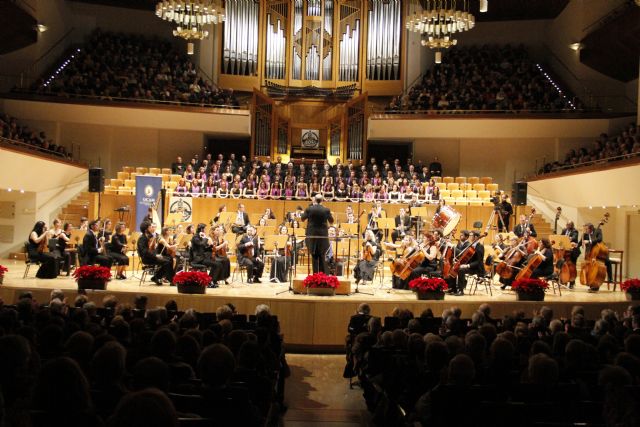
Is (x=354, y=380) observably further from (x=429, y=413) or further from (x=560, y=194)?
(x=560, y=194)

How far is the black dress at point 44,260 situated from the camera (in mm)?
12516

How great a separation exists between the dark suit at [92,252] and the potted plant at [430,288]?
5362 mm

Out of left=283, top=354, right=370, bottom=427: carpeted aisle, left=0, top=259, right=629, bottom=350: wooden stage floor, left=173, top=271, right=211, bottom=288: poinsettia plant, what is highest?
left=173, top=271, right=211, bottom=288: poinsettia plant

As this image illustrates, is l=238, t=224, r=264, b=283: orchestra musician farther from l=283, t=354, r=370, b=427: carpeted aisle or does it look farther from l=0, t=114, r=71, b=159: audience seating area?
l=0, t=114, r=71, b=159: audience seating area

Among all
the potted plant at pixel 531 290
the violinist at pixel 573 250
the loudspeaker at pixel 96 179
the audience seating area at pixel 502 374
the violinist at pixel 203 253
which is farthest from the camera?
the loudspeaker at pixel 96 179

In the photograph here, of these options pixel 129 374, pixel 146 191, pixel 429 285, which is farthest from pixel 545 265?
pixel 146 191

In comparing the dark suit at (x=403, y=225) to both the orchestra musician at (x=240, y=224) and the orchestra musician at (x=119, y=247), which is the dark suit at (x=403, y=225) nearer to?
the orchestra musician at (x=240, y=224)

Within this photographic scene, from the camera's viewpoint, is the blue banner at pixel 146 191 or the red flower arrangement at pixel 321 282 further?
the blue banner at pixel 146 191

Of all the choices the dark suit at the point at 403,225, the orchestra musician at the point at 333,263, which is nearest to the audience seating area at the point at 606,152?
the dark suit at the point at 403,225

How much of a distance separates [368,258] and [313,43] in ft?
41.0

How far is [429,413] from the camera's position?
4453 millimetres

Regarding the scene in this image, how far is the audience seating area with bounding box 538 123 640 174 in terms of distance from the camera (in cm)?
1669

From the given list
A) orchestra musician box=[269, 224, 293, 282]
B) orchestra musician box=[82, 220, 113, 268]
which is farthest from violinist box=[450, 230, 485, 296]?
orchestra musician box=[82, 220, 113, 268]

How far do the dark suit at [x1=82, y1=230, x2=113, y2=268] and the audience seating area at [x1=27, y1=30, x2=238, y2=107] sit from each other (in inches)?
393
